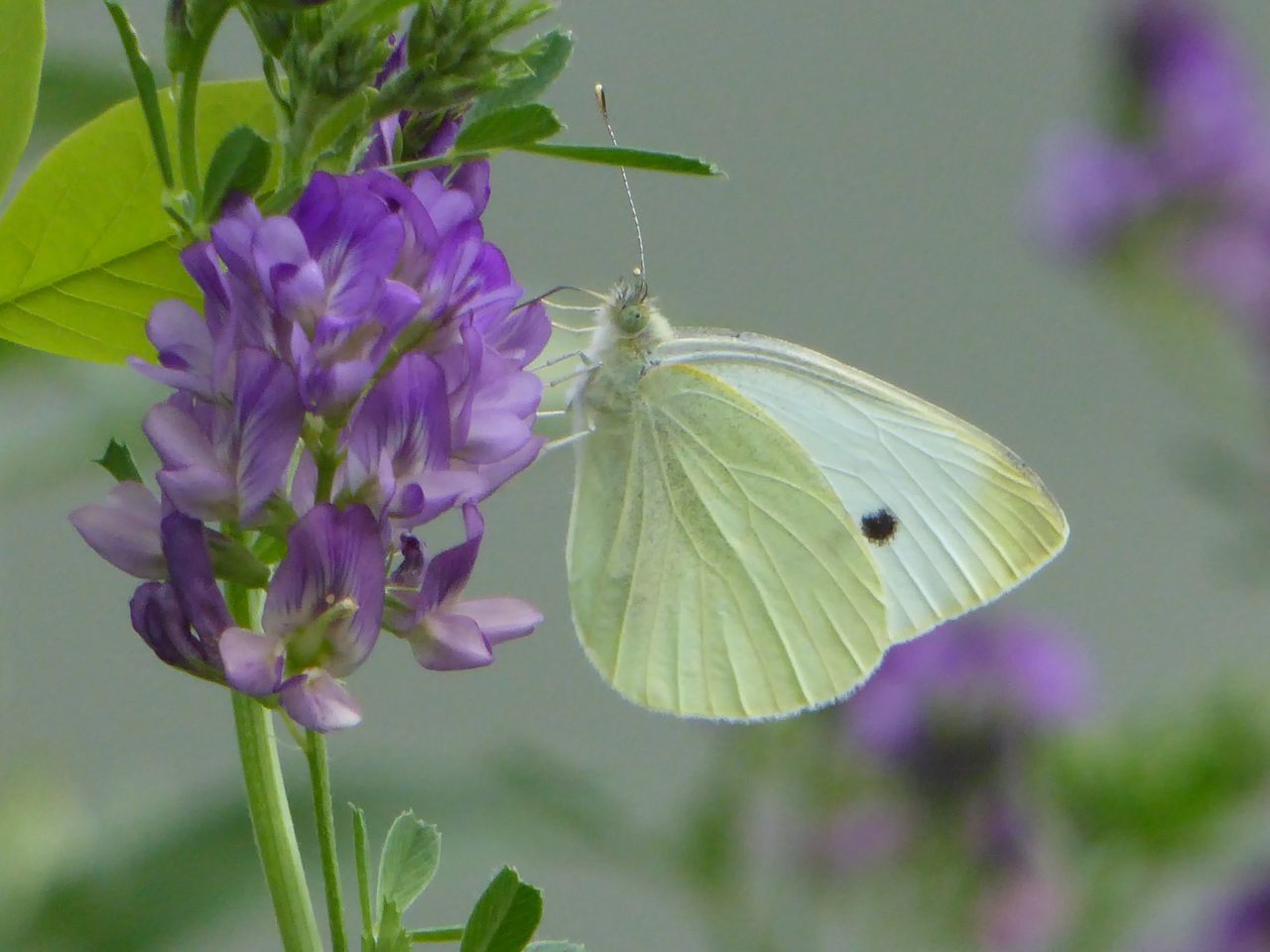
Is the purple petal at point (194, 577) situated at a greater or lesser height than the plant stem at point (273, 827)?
greater

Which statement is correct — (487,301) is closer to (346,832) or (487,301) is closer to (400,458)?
(400,458)

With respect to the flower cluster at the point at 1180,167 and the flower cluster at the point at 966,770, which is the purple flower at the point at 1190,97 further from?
the flower cluster at the point at 966,770

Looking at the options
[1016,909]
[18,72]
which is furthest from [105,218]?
[1016,909]

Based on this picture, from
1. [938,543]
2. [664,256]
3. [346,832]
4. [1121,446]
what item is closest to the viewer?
[938,543]

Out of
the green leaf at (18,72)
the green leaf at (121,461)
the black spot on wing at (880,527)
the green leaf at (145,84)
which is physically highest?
the black spot on wing at (880,527)

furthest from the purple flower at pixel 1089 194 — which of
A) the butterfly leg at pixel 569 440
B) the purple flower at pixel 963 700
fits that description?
the butterfly leg at pixel 569 440

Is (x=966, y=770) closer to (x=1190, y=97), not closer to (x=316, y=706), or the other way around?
(x=1190, y=97)

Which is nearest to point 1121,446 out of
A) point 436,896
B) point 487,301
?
point 436,896

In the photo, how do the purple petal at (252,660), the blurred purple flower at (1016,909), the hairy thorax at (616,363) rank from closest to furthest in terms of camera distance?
the purple petal at (252,660), the hairy thorax at (616,363), the blurred purple flower at (1016,909)
